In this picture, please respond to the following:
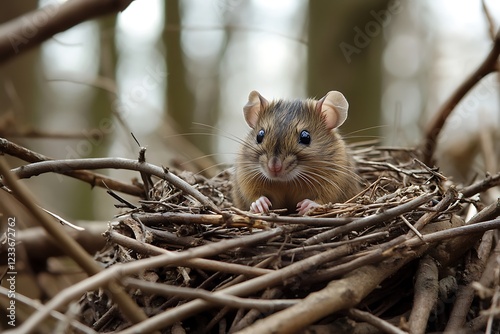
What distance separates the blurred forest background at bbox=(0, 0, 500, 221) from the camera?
6.22 metres

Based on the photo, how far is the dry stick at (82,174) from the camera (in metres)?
3.26

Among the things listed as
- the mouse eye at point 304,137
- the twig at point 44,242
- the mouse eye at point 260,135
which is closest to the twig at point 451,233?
the mouse eye at point 304,137

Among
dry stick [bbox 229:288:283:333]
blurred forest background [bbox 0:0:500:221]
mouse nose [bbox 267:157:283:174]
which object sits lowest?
dry stick [bbox 229:288:283:333]

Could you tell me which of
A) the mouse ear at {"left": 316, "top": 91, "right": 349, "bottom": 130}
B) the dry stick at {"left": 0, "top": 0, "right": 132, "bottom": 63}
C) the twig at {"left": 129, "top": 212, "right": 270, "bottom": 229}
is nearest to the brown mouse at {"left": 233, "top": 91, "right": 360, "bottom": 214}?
the mouse ear at {"left": 316, "top": 91, "right": 349, "bottom": 130}

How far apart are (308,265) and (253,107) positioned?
7.40 ft

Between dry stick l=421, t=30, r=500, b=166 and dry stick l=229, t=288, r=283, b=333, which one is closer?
dry stick l=229, t=288, r=283, b=333

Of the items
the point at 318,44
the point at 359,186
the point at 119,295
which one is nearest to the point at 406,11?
the point at 318,44

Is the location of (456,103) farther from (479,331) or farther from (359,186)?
(479,331)

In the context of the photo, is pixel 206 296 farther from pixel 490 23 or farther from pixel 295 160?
pixel 490 23

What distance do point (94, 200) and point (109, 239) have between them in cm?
826

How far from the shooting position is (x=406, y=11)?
36.1 ft

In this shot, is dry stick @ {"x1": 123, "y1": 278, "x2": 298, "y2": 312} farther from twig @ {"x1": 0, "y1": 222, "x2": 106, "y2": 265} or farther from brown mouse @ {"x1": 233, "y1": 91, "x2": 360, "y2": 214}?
twig @ {"x1": 0, "y1": 222, "x2": 106, "y2": 265}

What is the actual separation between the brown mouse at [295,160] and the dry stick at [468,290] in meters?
1.09

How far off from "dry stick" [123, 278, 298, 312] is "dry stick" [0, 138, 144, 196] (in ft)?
4.84
